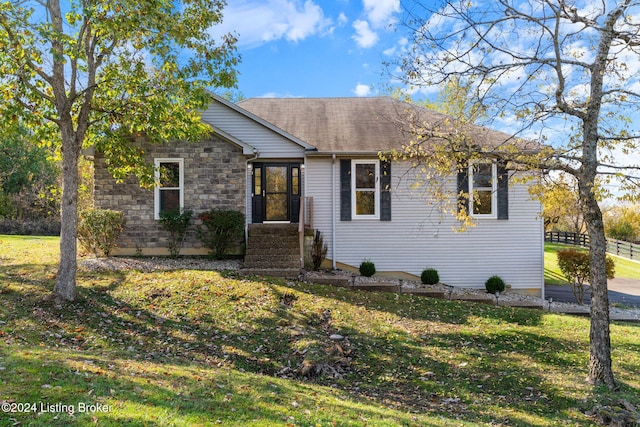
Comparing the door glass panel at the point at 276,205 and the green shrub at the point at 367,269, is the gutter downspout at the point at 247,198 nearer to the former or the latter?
the door glass panel at the point at 276,205

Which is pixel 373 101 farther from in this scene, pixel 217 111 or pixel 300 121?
pixel 217 111

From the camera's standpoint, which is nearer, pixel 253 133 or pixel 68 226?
pixel 68 226

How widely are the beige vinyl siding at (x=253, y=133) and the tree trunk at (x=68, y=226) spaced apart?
15.9 ft

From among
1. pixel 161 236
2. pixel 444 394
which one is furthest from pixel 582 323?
pixel 161 236

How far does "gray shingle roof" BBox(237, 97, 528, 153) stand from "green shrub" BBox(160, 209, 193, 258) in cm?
428

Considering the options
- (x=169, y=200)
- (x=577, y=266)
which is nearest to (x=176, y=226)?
(x=169, y=200)

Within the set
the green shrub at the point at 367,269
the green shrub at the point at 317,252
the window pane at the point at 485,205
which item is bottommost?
the green shrub at the point at 367,269

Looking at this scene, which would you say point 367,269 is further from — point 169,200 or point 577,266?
point 169,200

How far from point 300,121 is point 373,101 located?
3.18m

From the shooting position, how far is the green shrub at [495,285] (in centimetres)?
1179

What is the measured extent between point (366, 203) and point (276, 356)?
21.7ft

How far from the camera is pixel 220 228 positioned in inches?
444

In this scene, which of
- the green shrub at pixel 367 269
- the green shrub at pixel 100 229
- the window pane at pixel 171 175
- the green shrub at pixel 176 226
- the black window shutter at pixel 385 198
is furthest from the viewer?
the black window shutter at pixel 385 198

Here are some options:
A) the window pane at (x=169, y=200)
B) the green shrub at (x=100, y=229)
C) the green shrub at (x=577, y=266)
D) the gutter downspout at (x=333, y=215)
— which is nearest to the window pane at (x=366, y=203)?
the gutter downspout at (x=333, y=215)
